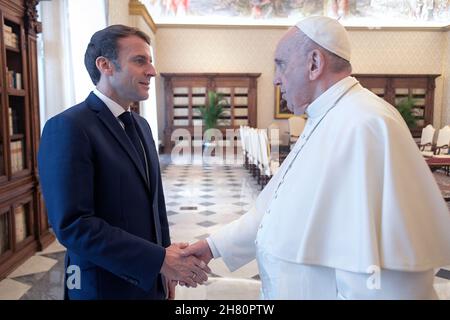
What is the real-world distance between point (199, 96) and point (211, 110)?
0.80m

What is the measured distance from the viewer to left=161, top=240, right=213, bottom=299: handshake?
1.54m

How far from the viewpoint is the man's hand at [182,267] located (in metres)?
1.53

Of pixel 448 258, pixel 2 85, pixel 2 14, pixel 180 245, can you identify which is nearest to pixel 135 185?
pixel 180 245

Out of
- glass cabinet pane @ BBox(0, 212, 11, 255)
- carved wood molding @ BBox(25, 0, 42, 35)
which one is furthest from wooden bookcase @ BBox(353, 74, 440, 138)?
glass cabinet pane @ BBox(0, 212, 11, 255)

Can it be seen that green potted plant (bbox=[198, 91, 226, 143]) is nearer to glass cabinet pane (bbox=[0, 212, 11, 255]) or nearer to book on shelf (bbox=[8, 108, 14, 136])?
book on shelf (bbox=[8, 108, 14, 136])

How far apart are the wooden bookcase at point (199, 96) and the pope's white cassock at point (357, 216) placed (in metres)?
12.6

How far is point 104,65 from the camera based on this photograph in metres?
1.56

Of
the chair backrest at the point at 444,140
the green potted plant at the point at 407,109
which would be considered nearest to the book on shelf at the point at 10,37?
the chair backrest at the point at 444,140

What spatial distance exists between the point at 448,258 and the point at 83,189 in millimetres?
1180

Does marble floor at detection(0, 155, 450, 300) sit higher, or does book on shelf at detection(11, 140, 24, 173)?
book on shelf at detection(11, 140, 24, 173)

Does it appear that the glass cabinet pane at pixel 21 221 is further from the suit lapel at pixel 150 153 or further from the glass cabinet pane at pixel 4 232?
the suit lapel at pixel 150 153

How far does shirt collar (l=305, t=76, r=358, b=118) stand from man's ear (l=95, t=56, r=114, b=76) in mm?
787

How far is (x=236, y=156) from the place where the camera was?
13.1 meters

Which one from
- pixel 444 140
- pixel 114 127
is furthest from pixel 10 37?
pixel 444 140
